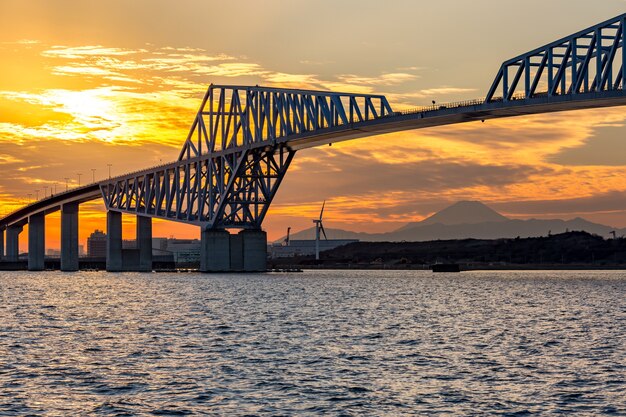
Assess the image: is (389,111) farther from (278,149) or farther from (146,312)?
(146,312)

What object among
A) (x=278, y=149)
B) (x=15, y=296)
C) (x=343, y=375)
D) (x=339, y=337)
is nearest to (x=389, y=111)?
(x=278, y=149)

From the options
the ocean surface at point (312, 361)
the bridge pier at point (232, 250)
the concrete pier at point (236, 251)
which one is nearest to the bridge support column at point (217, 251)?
the bridge pier at point (232, 250)

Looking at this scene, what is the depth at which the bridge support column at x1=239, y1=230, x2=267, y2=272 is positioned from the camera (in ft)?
595

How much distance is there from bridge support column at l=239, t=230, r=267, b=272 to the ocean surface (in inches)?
3842

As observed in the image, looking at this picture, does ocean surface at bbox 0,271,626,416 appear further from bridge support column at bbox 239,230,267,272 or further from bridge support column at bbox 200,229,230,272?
bridge support column at bbox 239,230,267,272

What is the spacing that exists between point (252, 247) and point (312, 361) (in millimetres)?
136610

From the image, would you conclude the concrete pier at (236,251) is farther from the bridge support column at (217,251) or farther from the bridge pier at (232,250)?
the bridge support column at (217,251)

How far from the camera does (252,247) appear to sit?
18200 cm

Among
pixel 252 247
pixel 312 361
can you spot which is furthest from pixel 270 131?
pixel 312 361

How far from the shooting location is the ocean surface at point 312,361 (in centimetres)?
3500

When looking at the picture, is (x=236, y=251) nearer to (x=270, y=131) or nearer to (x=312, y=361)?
(x=270, y=131)

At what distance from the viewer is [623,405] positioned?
34.5m

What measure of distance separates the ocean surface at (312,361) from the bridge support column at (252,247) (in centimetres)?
9759

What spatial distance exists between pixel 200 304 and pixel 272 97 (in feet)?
329
